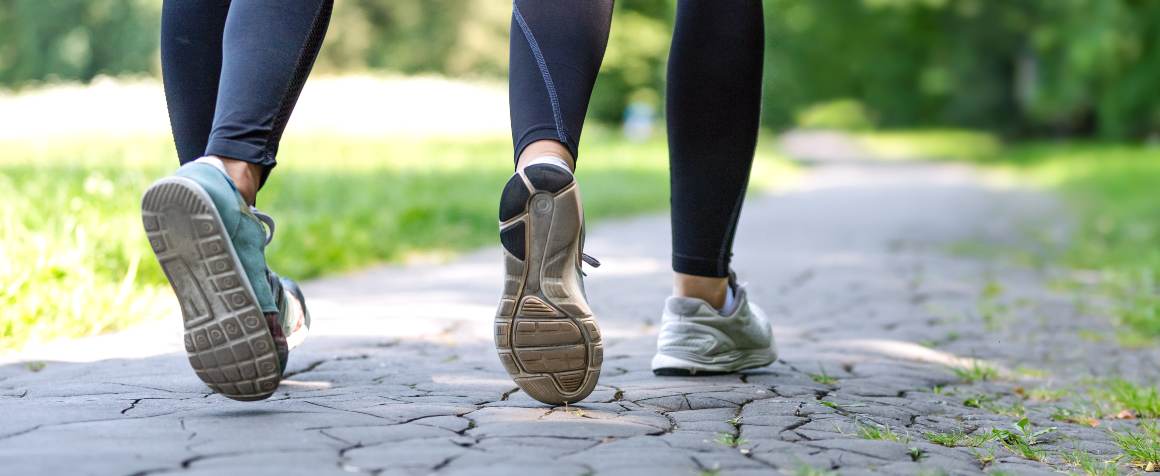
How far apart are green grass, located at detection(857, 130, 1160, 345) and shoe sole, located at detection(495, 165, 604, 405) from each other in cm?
249

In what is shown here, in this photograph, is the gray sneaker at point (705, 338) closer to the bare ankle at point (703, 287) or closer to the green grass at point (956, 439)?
the bare ankle at point (703, 287)

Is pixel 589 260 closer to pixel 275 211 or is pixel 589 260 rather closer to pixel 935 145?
pixel 275 211

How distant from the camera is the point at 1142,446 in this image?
221 cm

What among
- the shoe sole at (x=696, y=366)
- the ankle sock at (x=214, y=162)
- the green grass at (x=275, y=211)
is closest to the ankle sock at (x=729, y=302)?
the shoe sole at (x=696, y=366)

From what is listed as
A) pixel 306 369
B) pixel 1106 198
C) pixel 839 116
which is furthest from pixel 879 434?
pixel 839 116

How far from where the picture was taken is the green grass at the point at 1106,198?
5.19 metres

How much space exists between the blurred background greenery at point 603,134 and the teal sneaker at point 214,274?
43.6 inches

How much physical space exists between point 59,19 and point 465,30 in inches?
591

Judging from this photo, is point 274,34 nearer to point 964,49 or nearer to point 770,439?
point 770,439

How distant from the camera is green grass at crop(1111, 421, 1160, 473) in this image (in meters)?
2.15

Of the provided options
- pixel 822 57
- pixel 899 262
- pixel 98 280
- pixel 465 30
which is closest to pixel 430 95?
pixel 899 262

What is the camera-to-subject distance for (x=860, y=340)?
3482 mm

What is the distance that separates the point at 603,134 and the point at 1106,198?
460 inches

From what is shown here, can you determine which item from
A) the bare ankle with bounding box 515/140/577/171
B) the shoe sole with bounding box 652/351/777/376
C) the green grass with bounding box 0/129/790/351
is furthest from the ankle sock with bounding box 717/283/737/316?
the green grass with bounding box 0/129/790/351
